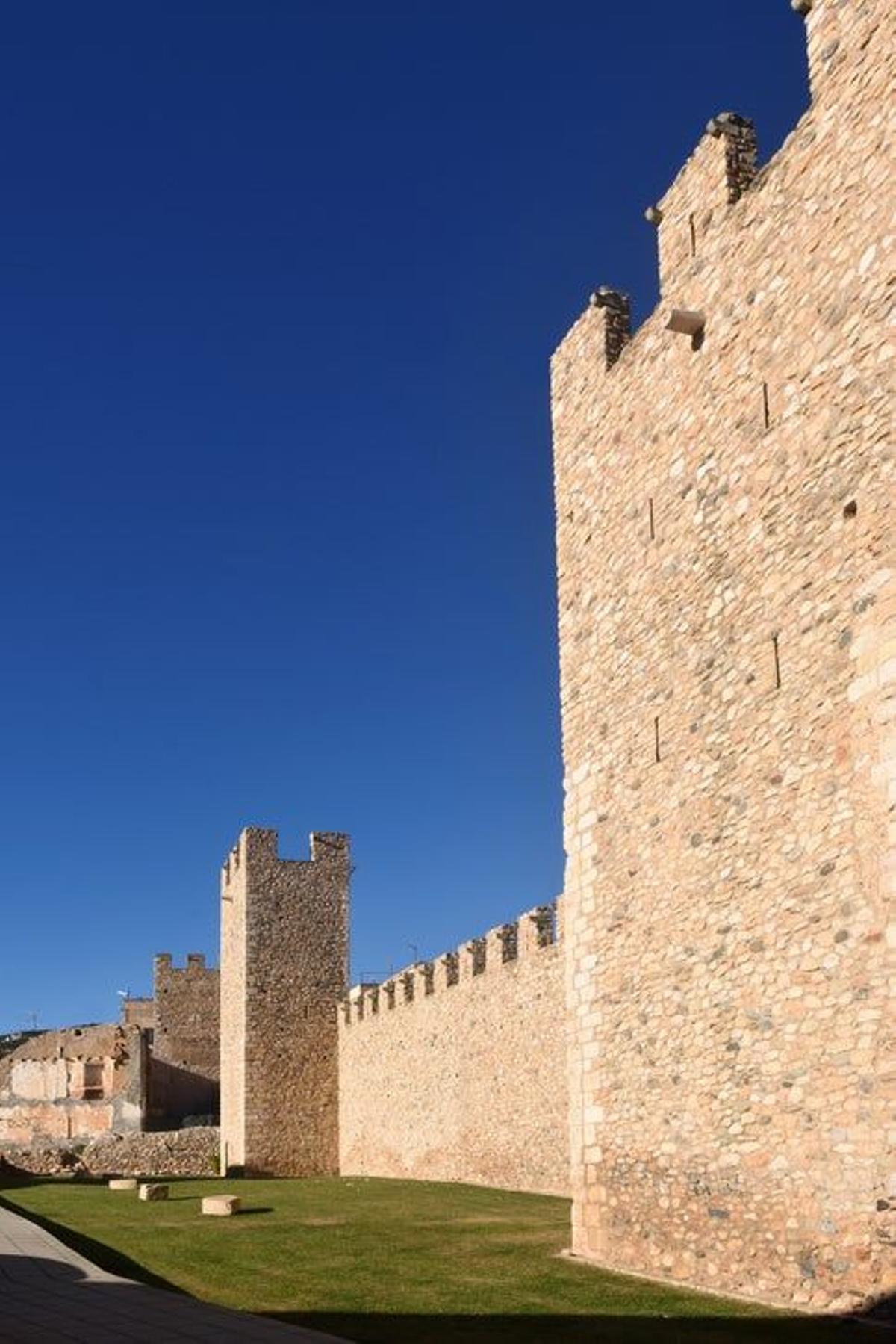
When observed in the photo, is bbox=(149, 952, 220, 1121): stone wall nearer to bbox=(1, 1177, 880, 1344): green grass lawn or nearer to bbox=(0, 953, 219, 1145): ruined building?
bbox=(0, 953, 219, 1145): ruined building

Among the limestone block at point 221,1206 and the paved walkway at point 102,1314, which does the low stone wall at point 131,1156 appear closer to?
the limestone block at point 221,1206

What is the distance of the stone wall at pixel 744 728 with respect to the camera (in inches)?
322

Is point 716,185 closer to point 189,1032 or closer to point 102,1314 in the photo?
point 102,1314

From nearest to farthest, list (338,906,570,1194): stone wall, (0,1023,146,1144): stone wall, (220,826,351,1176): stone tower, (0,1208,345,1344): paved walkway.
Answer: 1. (0,1208,345,1344): paved walkway
2. (338,906,570,1194): stone wall
3. (220,826,351,1176): stone tower
4. (0,1023,146,1144): stone wall

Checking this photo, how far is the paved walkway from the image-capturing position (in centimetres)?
759

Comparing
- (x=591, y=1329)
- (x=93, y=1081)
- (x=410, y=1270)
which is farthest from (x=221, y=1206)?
(x=93, y=1081)

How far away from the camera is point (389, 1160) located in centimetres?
2767

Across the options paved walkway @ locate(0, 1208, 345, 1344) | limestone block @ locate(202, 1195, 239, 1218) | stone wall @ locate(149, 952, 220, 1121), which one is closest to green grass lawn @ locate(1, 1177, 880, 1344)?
limestone block @ locate(202, 1195, 239, 1218)

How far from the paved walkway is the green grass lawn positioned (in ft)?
2.38

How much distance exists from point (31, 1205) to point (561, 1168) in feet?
23.4

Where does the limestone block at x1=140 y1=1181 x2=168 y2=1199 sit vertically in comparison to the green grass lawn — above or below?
below

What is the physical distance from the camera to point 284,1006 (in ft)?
105

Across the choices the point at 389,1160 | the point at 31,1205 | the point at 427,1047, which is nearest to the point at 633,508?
the point at 31,1205

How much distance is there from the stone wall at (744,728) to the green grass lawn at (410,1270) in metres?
0.55
